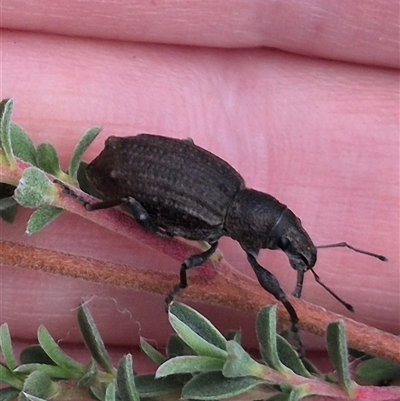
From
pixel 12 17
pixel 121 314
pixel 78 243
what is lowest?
pixel 121 314

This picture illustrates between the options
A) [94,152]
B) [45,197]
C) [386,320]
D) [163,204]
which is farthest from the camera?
[386,320]

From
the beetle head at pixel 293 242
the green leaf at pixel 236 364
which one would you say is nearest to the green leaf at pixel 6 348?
the green leaf at pixel 236 364

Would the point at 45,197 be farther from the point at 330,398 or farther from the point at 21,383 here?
the point at 330,398

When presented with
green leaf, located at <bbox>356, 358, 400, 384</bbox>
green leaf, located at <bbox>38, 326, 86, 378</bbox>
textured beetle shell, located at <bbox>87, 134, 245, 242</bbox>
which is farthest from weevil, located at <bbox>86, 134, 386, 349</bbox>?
green leaf, located at <bbox>38, 326, 86, 378</bbox>

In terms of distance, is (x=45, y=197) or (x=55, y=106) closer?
(x=45, y=197)

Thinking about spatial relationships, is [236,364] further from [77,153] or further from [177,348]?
[77,153]

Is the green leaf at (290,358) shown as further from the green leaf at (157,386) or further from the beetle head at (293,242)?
the beetle head at (293,242)

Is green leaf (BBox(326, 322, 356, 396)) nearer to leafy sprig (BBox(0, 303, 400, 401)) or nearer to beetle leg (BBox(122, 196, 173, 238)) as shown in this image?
leafy sprig (BBox(0, 303, 400, 401))

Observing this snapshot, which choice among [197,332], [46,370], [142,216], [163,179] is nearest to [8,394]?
[46,370]

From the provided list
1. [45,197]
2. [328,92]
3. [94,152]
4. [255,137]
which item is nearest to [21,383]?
[45,197]
